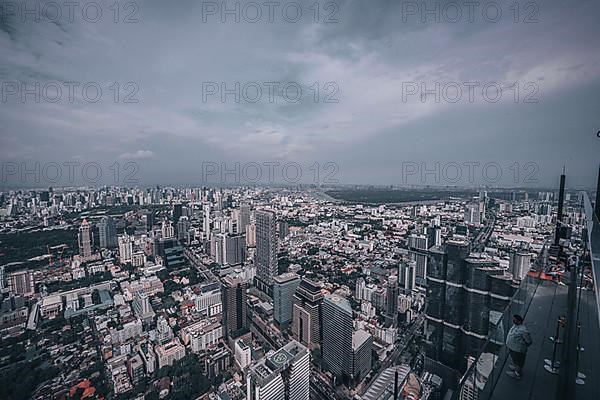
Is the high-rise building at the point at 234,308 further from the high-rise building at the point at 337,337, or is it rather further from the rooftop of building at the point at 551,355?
the rooftop of building at the point at 551,355

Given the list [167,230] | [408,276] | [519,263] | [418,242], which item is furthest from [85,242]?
[519,263]

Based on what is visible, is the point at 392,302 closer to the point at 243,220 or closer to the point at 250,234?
the point at 250,234

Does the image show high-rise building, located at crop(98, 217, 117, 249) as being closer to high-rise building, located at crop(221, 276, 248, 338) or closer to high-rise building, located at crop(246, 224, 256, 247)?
high-rise building, located at crop(246, 224, 256, 247)

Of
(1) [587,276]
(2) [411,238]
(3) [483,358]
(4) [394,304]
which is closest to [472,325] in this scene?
(4) [394,304]

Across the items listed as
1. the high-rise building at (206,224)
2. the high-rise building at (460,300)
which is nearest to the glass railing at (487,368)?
the high-rise building at (460,300)

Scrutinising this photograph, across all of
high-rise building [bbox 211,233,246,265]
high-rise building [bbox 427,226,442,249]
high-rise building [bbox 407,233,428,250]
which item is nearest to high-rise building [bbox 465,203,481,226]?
high-rise building [bbox 427,226,442,249]

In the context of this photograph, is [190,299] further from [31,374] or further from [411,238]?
[411,238]
